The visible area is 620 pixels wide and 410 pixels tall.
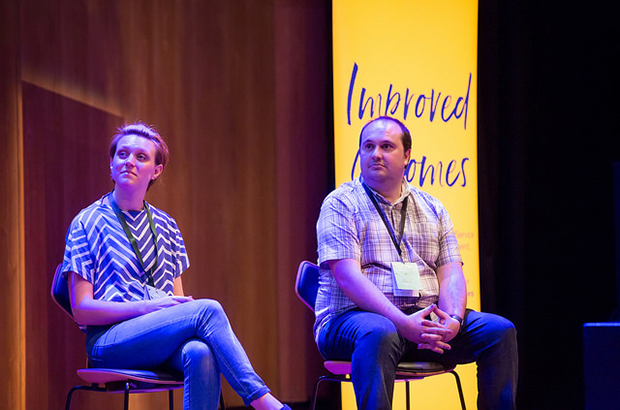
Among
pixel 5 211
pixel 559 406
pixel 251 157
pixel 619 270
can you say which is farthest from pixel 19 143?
pixel 559 406

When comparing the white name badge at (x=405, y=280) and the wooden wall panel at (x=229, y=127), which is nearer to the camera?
the white name badge at (x=405, y=280)

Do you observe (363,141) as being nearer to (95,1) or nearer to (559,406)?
(95,1)

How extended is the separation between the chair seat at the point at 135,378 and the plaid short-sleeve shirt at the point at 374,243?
0.62m

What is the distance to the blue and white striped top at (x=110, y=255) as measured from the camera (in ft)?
8.30

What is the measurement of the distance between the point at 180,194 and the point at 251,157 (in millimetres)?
504

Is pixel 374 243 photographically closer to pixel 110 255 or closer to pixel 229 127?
pixel 110 255

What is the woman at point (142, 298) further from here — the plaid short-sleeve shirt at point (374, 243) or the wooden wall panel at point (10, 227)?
the wooden wall panel at point (10, 227)

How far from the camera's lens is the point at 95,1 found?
3652 millimetres

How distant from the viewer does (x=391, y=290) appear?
2656 mm

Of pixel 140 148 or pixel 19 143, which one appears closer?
pixel 140 148

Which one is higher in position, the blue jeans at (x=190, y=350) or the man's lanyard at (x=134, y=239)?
the man's lanyard at (x=134, y=239)

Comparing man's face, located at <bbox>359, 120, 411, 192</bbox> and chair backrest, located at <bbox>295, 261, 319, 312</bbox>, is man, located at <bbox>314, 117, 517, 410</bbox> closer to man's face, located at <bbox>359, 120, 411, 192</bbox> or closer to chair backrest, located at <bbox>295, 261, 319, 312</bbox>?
man's face, located at <bbox>359, 120, 411, 192</bbox>

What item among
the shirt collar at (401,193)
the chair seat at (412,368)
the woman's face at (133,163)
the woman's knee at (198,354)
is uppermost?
the woman's face at (133,163)

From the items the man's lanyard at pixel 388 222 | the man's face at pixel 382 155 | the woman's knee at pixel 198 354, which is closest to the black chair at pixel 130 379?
the woman's knee at pixel 198 354
